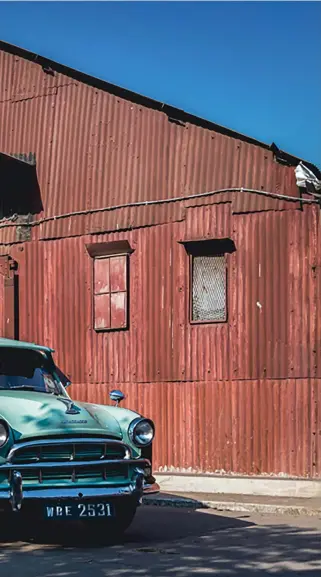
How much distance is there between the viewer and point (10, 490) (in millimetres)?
8211

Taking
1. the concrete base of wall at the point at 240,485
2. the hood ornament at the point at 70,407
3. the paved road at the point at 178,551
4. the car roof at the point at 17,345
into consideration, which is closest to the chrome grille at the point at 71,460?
the hood ornament at the point at 70,407

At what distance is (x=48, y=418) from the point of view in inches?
344

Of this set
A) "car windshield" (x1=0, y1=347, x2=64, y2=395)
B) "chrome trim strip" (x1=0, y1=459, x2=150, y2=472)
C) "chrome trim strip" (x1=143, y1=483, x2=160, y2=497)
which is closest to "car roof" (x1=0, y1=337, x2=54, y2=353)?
"car windshield" (x1=0, y1=347, x2=64, y2=395)

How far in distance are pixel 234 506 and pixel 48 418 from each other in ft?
14.1

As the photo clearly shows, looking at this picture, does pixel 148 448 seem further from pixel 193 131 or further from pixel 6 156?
pixel 6 156

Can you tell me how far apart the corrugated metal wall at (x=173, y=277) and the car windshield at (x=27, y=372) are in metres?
4.73

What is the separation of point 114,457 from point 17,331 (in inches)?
351

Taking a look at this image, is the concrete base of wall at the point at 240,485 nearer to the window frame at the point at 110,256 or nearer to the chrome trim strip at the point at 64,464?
the window frame at the point at 110,256

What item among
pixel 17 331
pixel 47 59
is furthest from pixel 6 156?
pixel 17 331

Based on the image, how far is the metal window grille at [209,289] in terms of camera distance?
15062 mm

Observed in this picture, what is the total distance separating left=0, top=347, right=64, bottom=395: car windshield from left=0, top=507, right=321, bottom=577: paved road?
1.48 m

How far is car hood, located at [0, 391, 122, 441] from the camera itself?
853 centimetres

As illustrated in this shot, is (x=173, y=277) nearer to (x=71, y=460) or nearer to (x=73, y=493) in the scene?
(x=71, y=460)

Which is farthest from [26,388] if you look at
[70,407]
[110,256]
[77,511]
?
[110,256]
